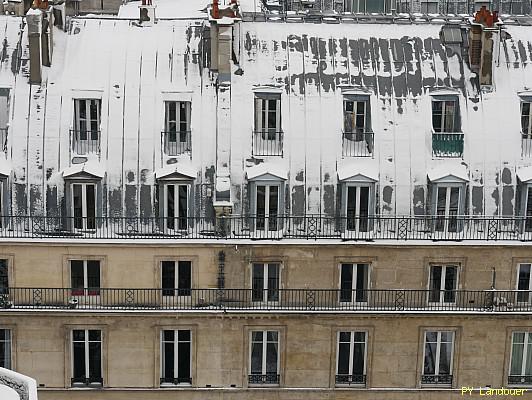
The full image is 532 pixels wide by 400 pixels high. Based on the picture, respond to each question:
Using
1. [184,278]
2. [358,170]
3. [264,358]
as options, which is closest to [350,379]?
[264,358]

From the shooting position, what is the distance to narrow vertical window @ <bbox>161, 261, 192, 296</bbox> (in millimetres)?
54812

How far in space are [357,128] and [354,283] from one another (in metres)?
7.54

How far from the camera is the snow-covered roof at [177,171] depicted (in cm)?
5359

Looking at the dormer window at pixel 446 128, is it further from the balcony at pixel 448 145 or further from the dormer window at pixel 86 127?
the dormer window at pixel 86 127

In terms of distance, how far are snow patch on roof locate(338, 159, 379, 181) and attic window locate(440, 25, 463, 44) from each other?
785 cm

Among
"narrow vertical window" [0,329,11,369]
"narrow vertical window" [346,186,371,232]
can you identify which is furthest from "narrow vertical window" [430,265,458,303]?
"narrow vertical window" [0,329,11,369]

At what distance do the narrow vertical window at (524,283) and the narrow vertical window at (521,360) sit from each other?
1840 millimetres

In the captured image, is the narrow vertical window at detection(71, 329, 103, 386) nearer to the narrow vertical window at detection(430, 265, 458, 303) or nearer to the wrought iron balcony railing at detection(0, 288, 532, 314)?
the wrought iron balcony railing at detection(0, 288, 532, 314)

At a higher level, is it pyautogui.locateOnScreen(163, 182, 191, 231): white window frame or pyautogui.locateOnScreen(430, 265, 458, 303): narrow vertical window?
pyautogui.locateOnScreen(163, 182, 191, 231): white window frame

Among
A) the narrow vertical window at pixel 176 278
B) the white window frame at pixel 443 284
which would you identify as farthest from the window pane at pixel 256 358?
the white window frame at pixel 443 284

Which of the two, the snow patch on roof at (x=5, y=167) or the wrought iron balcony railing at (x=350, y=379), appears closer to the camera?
the snow patch on roof at (x=5, y=167)

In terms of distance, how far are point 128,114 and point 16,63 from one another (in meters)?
6.23

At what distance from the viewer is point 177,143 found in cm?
5484

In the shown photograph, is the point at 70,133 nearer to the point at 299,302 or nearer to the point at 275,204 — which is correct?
the point at 275,204
